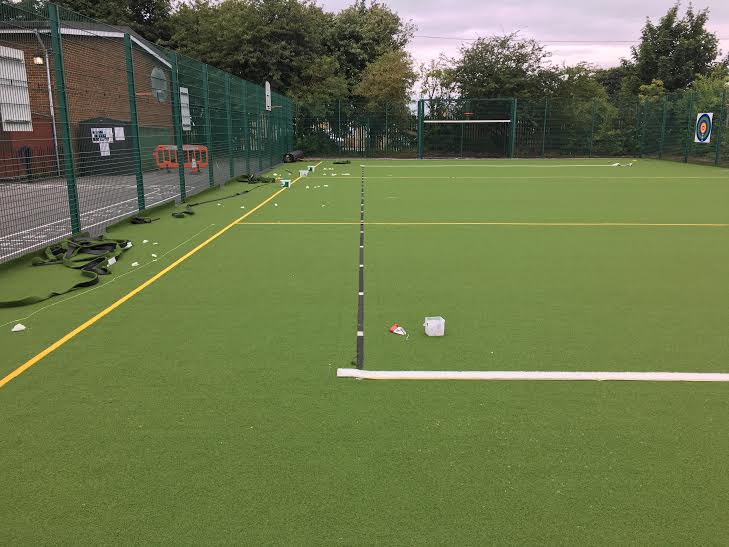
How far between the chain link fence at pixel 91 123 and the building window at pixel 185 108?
4 cm

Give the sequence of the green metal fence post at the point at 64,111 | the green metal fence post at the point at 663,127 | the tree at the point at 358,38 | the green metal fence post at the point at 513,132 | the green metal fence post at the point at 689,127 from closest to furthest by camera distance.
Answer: the green metal fence post at the point at 64,111
the green metal fence post at the point at 689,127
the green metal fence post at the point at 663,127
the green metal fence post at the point at 513,132
the tree at the point at 358,38

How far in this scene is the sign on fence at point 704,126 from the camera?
78.8ft

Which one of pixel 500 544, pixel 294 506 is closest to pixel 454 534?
pixel 500 544

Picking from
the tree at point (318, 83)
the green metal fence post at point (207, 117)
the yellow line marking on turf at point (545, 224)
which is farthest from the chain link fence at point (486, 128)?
the yellow line marking on turf at point (545, 224)

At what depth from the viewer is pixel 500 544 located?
2.21m

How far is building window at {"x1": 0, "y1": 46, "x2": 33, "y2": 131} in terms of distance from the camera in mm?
7539

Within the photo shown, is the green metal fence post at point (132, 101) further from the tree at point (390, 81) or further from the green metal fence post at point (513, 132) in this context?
the tree at point (390, 81)

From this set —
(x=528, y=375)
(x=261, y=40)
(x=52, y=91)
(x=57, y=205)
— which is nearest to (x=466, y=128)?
(x=261, y=40)

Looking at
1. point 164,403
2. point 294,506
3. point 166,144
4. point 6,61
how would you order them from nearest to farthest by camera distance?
point 294,506
point 164,403
point 6,61
point 166,144

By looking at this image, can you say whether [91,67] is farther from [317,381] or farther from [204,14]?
[204,14]

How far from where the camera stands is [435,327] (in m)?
4.31

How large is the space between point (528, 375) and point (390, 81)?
33743 mm

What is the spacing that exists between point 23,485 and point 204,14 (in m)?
39.3

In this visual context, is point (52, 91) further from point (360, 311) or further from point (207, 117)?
point (360, 311)
